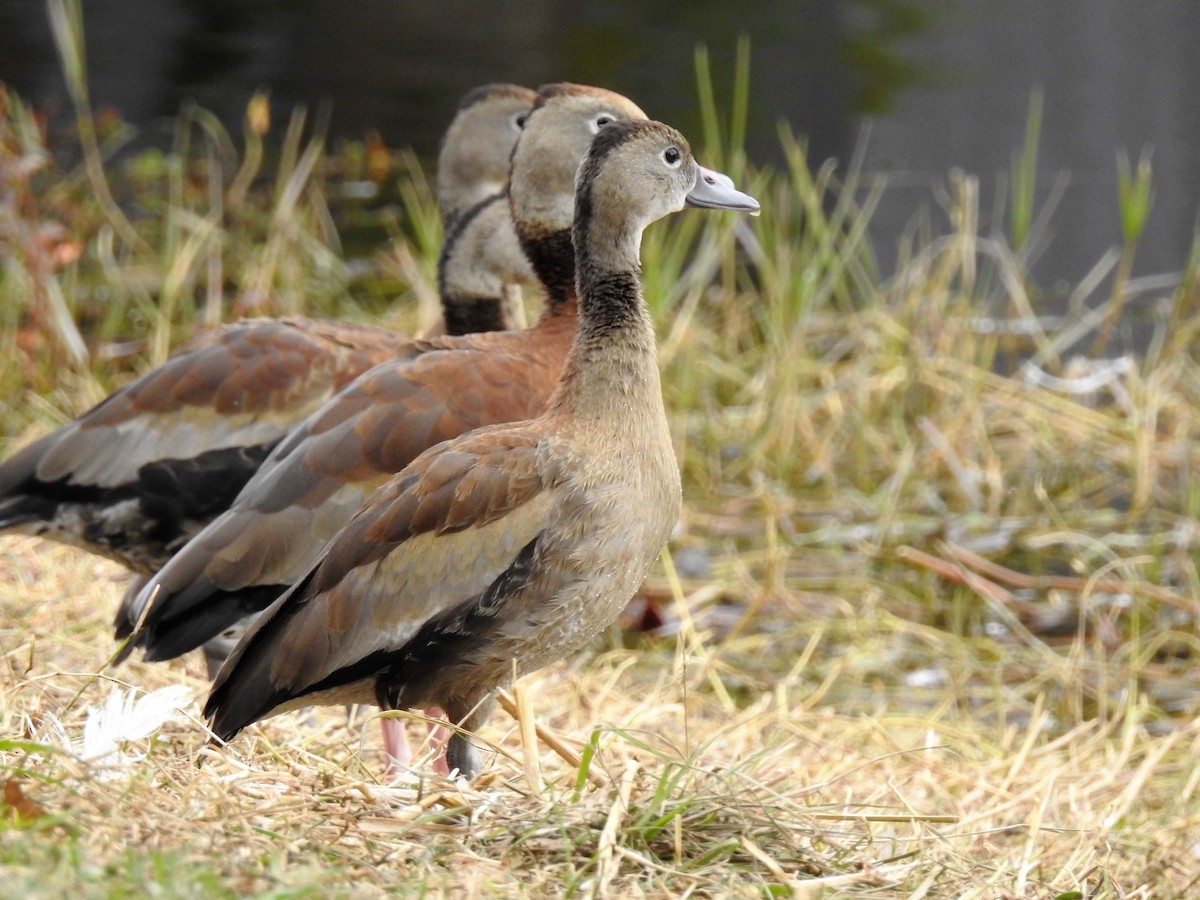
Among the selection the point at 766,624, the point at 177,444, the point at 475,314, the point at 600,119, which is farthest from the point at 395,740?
the point at 766,624

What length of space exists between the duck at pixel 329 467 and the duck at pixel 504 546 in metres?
0.42

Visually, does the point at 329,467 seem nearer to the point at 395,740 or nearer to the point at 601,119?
the point at 395,740

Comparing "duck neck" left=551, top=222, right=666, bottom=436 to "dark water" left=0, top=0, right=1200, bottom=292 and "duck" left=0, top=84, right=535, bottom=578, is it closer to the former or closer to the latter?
"duck" left=0, top=84, right=535, bottom=578

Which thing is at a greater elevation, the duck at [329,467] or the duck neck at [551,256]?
the duck neck at [551,256]

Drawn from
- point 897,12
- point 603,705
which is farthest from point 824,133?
point 603,705

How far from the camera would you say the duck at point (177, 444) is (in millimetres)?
4246

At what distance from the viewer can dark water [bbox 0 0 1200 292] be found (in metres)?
10.8

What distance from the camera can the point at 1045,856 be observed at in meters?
3.52

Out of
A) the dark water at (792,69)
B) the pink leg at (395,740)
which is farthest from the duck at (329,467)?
the dark water at (792,69)

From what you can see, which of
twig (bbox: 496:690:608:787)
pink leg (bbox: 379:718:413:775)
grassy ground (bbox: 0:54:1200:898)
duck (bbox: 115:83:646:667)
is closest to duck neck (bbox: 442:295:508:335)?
duck (bbox: 115:83:646:667)

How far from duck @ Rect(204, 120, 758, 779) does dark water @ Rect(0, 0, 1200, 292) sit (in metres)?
6.24

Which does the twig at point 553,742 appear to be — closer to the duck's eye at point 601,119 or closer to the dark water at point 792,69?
the duck's eye at point 601,119

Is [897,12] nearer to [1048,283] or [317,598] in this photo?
[1048,283]

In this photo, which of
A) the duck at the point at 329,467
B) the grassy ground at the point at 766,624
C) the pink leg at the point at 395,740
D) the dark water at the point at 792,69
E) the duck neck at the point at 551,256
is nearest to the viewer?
the grassy ground at the point at 766,624
